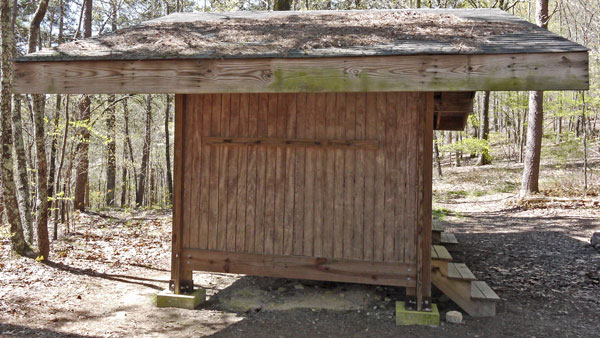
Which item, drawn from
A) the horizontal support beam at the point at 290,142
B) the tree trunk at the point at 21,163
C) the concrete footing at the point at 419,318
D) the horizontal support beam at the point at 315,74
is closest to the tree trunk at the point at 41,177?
the tree trunk at the point at 21,163

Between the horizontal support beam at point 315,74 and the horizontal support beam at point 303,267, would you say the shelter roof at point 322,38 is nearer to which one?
the horizontal support beam at point 315,74

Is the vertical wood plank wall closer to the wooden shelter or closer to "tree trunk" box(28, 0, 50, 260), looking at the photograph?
the wooden shelter

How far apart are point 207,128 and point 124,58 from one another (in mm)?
1295

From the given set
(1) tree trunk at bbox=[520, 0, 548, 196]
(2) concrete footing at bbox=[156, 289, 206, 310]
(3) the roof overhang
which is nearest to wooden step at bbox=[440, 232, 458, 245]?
(3) the roof overhang

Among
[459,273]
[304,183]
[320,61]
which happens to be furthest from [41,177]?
[459,273]

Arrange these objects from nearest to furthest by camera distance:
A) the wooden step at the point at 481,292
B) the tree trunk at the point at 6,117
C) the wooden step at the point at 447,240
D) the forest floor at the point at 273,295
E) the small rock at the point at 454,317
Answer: the forest floor at the point at 273,295 → the small rock at the point at 454,317 → the wooden step at the point at 481,292 → the tree trunk at the point at 6,117 → the wooden step at the point at 447,240

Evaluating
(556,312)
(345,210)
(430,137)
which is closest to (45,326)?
(345,210)

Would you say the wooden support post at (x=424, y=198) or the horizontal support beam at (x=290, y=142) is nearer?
the wooden support post at (x=424, y=198)

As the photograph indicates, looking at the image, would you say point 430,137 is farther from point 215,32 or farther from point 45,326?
point 45,326

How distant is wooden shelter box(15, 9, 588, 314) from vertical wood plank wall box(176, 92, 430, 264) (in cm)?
1

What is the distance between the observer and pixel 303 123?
190 inches

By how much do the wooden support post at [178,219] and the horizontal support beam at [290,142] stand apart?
1.02 feet

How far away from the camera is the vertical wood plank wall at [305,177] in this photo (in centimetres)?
461

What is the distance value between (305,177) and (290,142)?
43 centimetres
